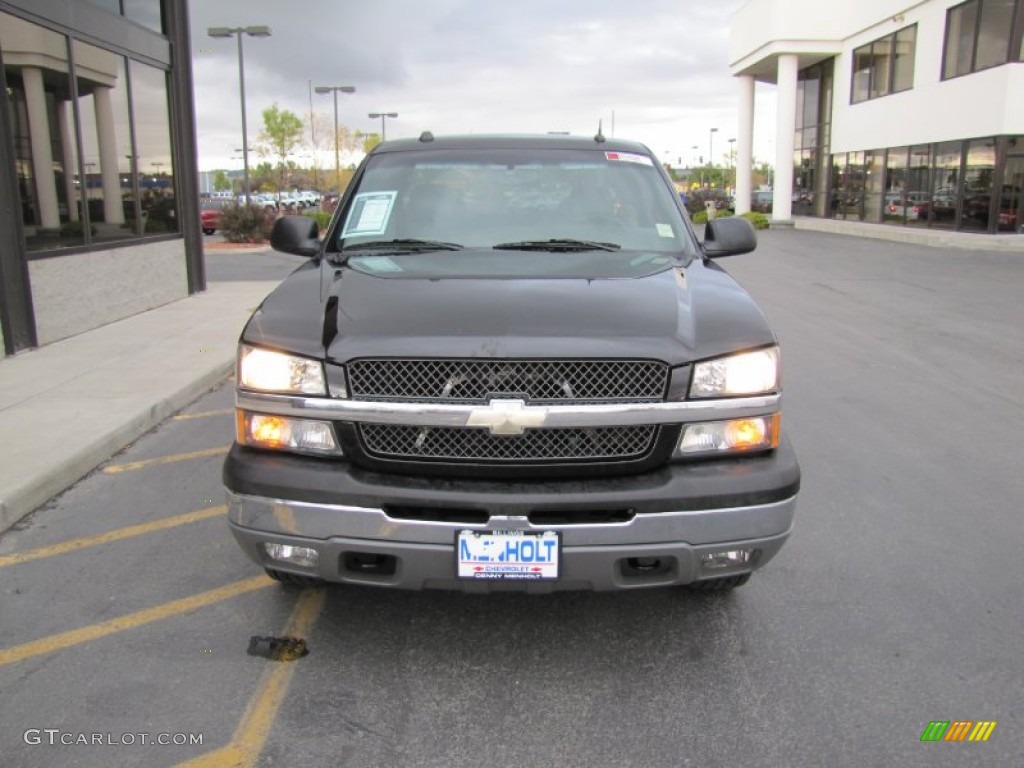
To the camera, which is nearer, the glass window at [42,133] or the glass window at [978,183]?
the glass window at [42,133]

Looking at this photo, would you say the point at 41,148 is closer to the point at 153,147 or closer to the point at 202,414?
the point at 153,147

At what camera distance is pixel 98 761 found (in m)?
2.68

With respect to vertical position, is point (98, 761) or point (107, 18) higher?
point (107, 18)

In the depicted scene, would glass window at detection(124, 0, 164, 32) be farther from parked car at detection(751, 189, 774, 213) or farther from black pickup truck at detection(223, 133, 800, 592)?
parked car at detection(751, 189, 774, 213)

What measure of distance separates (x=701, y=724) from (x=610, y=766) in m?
0.39

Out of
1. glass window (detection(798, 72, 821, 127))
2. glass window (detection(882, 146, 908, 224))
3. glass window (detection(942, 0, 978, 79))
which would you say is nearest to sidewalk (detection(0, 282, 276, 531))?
glass window (detection(942, 0, 978, 79))

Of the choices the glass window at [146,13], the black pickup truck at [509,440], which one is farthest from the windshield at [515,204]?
the glass window at [146,13]

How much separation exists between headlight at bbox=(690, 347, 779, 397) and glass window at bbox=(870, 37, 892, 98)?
3342 centimetres

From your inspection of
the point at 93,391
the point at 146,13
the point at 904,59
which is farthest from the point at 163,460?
the point at 904,59

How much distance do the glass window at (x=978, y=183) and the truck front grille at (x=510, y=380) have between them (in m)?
26.0

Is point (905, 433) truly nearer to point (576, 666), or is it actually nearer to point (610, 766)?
point (576, 666)

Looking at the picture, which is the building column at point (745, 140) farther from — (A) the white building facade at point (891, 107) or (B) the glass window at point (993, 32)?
(B) the glass window at point (993, 32)

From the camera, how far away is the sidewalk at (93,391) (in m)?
5.18

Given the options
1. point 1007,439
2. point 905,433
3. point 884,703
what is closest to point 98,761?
point 884,703
